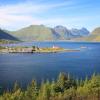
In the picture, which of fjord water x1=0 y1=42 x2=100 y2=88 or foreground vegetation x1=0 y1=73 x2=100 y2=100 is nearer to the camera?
foreground vegetation x1=0 y1=73 x2=100 y2=100

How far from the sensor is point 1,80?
6844cm

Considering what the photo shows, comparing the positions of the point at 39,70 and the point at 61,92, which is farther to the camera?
the point at 39,70

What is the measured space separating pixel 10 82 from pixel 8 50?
121m

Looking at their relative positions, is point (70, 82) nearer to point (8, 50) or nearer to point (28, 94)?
point (28, 94)

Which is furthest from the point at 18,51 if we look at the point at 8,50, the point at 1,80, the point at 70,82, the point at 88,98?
the point at 88,98

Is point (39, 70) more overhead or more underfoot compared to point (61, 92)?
more underfoot

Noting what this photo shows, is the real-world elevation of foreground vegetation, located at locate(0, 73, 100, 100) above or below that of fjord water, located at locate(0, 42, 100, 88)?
above

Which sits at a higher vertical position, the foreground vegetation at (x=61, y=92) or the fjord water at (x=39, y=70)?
the foreground vegetation at (x=61, y=92)

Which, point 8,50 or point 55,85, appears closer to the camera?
point 55,85

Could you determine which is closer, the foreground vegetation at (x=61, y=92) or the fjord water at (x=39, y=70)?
the foreground vegetation at (x=61, y=92)

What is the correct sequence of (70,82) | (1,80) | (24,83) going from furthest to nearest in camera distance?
(1,80) < (24,83) < (70,82)

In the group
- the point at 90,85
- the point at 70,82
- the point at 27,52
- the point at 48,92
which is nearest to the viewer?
the point at 48,92

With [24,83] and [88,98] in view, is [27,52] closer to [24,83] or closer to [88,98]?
[24,83]

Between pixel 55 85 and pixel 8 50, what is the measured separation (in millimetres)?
142921
